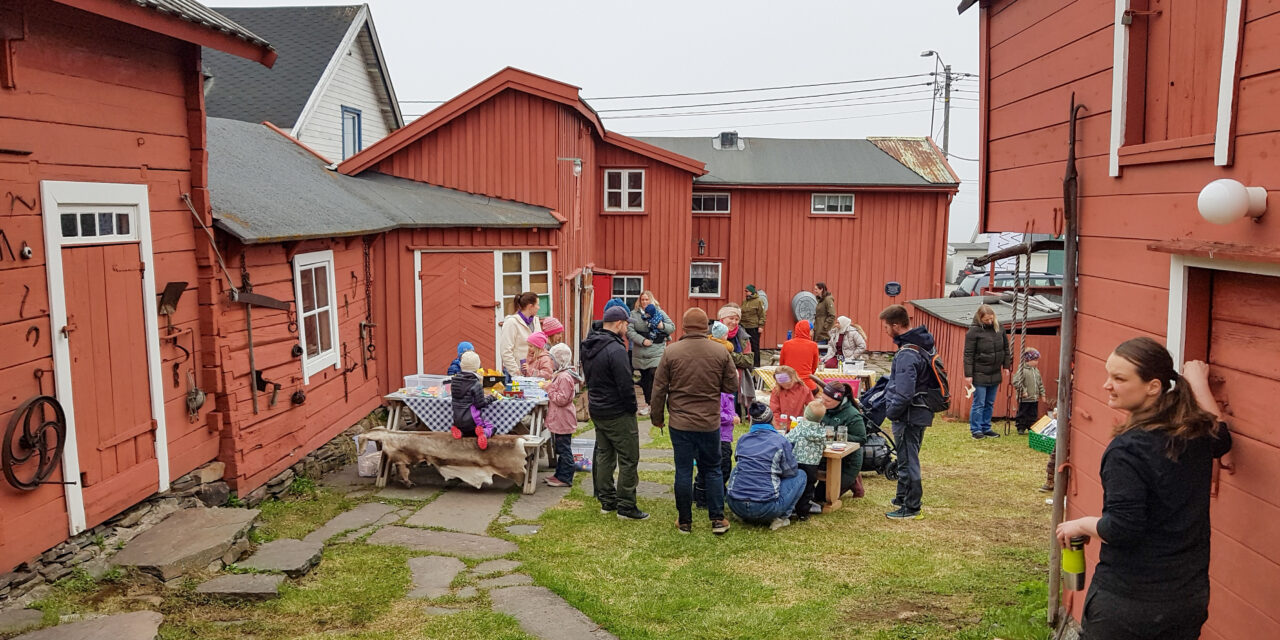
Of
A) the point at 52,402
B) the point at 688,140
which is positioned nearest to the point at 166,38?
the point at 52,402

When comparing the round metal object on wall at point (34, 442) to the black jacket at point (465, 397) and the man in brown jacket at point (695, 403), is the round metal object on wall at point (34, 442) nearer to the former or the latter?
the black jacket at point (465, 397)

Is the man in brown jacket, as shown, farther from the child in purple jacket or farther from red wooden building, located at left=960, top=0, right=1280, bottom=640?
red wooden building, located at left=960, top=0, right=1280, bottom=640

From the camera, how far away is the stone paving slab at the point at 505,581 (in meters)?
6.38

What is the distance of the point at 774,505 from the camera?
7641 millimetres

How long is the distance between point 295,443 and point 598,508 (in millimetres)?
3132

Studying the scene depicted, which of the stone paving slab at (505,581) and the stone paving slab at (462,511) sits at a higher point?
the stone paving slab at (505,581)

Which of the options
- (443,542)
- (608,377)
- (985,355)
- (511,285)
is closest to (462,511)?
(443,542)

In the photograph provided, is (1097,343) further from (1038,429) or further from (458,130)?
(458,130)

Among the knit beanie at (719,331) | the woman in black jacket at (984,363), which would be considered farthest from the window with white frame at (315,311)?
the woman in black jacket at (984,363)

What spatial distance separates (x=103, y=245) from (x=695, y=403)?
449cm

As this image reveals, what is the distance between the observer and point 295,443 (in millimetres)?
9055

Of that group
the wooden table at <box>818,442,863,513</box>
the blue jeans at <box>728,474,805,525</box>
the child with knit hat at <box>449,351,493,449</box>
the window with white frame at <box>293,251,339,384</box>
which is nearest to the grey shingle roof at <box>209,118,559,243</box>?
the window with white frame at <box>293,251,339,384</box>

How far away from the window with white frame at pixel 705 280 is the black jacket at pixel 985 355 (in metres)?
10.8

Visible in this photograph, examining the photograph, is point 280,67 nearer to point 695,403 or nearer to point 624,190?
point 624,190
